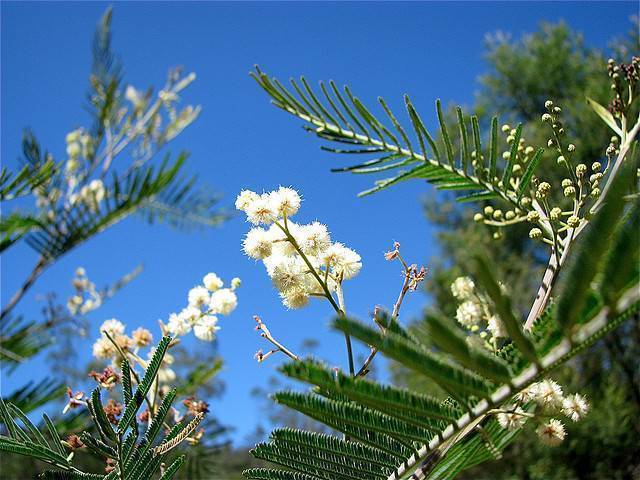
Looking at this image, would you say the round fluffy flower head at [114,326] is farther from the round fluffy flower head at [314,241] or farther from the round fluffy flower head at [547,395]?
the round fluffy flower head at [547,395]

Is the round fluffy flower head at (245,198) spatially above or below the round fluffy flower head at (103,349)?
above

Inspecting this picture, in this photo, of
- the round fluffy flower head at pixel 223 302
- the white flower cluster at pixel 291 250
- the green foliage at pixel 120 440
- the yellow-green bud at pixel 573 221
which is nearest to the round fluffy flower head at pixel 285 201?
the white flower cluster at pixel 291 250

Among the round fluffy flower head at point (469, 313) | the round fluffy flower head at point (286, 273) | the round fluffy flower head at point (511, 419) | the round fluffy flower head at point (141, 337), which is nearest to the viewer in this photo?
the round fluffy flower head at point (511, 419)

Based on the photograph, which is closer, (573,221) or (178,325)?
(573,221)

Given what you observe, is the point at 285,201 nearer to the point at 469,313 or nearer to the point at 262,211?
the point at 262,211

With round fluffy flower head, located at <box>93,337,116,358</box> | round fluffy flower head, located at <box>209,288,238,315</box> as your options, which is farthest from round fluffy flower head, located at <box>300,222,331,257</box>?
round fluffy flower head, located at <box>93,337,116,358</box>

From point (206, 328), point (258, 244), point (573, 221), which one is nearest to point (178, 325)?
point (206, 328)

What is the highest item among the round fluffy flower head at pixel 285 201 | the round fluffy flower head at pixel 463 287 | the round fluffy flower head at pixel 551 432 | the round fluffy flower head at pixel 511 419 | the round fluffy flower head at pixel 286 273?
the round fluffy flower head at pixel 463 287
